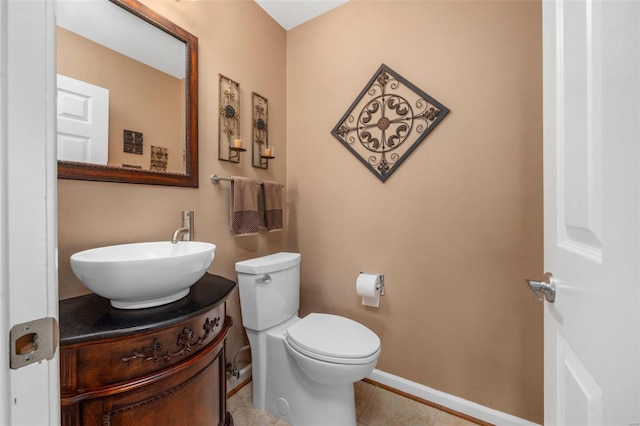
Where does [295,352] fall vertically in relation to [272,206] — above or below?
below

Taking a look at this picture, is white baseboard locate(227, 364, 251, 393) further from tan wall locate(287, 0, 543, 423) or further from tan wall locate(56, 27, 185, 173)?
tan wall locate(56, 27, 185, 173)

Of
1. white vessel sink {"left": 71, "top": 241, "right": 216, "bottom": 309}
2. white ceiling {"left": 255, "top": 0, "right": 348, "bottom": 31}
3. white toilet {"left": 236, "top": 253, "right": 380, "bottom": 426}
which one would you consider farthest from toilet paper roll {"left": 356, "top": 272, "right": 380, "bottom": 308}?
white ceiling {"left": 255, "top": 0, "right": 348, "bottom": 31}

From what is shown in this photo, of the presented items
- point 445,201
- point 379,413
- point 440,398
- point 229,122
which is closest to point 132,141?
point 229,122

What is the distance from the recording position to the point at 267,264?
4.90 feet

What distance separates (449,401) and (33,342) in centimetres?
183

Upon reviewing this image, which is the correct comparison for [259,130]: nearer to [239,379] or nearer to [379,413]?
[239,379]

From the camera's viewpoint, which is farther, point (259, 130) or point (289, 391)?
point (259, 130)

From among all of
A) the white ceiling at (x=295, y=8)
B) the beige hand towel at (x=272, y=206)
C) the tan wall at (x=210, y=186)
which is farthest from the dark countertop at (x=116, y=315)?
the white ceiling at (x=295, y=8)

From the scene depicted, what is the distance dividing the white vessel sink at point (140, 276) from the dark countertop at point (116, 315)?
4 centimetres

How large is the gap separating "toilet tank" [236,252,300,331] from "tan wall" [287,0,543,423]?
421mm

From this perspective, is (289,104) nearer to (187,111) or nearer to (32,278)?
(187,111)

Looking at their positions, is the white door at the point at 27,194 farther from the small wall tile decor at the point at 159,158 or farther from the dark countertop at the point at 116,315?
the small wall tile decor at the point at 159,158

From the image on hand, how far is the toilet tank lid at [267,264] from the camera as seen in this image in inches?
57.4

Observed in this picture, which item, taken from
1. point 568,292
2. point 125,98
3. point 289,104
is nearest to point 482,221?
point 568,292
